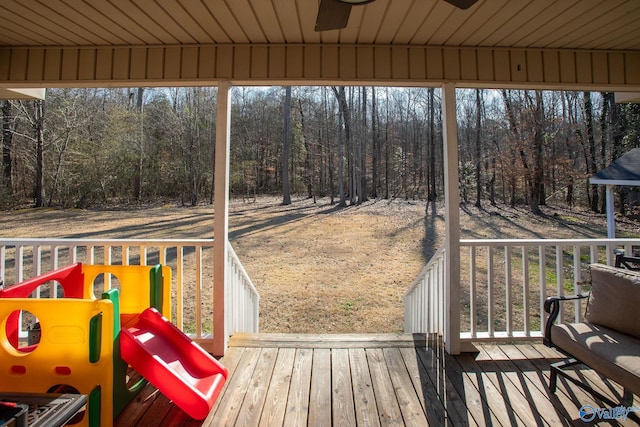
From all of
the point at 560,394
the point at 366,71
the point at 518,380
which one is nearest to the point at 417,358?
the point at 518,380

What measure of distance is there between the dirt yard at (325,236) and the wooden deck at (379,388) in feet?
8.77

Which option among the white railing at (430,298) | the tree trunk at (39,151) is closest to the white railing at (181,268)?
the white railing at (430,298)

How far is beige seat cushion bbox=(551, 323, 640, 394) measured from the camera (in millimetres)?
1716

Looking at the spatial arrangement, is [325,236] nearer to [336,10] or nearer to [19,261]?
[19,261]

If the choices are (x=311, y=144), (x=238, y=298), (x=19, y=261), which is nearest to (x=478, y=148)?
(x=311, y=144)

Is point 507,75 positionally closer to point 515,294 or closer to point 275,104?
point 515,294

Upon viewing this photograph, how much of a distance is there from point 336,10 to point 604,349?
2349 millimetres

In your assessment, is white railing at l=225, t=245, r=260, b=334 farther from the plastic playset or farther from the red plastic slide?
the plastic playset

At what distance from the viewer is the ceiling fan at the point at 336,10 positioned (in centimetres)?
166

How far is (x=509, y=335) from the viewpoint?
2920 mm

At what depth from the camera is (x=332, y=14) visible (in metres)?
1.78

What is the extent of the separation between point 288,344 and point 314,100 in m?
17.0

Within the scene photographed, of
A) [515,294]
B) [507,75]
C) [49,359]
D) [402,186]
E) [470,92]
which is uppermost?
[470,92]

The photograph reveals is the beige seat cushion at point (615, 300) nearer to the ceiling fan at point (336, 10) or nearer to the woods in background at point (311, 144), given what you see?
the ceiling fan at point (336, 10)
